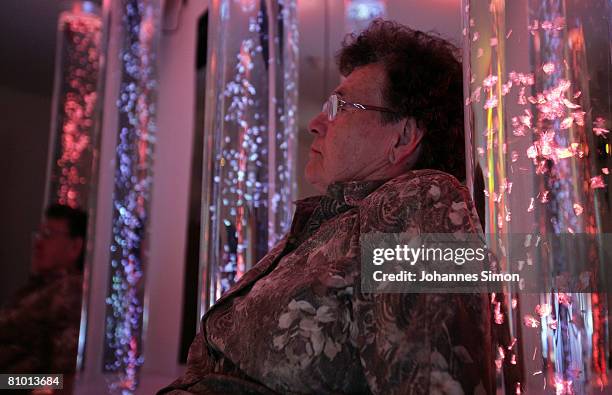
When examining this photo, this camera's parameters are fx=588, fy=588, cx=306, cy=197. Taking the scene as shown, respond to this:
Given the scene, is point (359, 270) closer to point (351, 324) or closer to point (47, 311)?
point (351, 324)

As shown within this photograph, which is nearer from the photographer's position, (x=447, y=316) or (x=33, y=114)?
(x=447, y=316)

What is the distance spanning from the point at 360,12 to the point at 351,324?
3.80ft

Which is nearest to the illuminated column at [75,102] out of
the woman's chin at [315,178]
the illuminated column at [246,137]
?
the illuminated column at [246,137]

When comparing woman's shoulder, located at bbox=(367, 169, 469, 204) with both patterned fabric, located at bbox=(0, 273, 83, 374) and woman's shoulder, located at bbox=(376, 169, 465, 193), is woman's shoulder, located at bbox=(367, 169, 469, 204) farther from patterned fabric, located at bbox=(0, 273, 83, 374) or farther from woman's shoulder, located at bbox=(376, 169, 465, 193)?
patterned fabric, located at bbox=(0, 273, 83, 374)

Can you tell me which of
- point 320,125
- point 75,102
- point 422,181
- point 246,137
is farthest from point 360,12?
point 422,181

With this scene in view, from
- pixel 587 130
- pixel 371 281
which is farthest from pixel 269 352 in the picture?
pixel 587 130

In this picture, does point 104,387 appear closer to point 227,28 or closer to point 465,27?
point 227,28

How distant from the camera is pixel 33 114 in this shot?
1.41 m

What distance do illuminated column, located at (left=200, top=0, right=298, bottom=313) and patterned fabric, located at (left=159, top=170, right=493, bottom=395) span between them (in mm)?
555

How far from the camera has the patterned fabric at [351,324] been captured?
72 cm

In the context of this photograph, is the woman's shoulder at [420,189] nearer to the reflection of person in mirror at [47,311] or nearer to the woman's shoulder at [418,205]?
the woman's shoulder at [418,205]

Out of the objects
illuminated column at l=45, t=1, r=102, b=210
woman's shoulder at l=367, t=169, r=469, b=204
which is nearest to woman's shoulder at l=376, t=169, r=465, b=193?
woman's shoulder at l=367, t=169, r=469, b=204

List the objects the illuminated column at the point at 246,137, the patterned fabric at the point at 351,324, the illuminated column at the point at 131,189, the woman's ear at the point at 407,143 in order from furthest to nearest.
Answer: the illuminated column at the point at 131,189 → the illuminated column at the point at 246,137 → the woman's ear at the point at 407,143 → the patterned fabric at the point at 351,324

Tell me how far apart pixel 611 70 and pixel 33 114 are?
1234 mm
